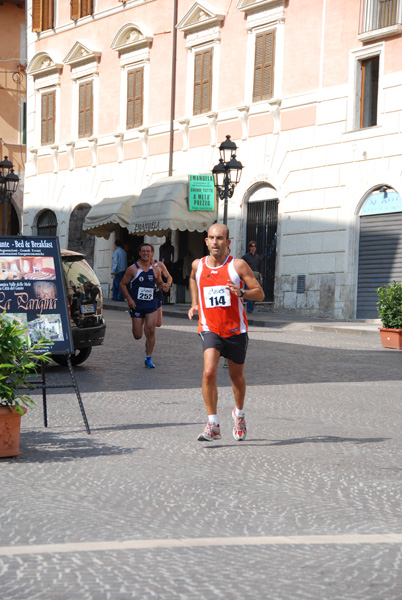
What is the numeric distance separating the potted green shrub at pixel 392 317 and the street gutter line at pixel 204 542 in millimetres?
14239

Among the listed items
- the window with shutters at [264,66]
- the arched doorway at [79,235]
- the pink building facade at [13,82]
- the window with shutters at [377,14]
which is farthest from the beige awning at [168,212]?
the pink building facade at [13,82]

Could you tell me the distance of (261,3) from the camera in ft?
95.3

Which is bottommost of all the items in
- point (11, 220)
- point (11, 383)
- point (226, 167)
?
point (11, 383)

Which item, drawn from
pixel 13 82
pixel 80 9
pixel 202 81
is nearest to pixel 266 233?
pixel 202 81

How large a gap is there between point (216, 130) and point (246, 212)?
2802 millimetres

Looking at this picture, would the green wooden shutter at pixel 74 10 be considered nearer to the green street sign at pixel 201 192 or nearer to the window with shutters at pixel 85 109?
the window with shutters at pixel 85 109

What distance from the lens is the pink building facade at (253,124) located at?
85.4 feet

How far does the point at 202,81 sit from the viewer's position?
31.5 metres

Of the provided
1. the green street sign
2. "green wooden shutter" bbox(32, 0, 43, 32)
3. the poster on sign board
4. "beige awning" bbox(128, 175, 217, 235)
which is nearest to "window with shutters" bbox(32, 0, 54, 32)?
"green wooden shutter" bbox(32, 0, 43, 32)

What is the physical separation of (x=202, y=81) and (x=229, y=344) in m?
23.8

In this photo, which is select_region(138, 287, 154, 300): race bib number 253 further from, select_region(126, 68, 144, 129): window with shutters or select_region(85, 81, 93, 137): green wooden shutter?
select_region(85, 81, 93, 137): green wooden shutter

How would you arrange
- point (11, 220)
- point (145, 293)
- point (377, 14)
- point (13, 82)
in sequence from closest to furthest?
1. point (145, 293)
2. point (377, 14)
3. point (13, 82)
4. point (11, 220)

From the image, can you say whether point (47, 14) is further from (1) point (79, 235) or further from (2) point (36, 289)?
(2) point (36, 289)

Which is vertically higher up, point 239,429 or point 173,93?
point 173,93
